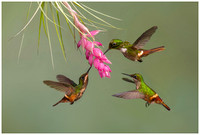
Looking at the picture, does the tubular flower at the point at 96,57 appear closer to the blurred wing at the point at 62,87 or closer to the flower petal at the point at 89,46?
the flower petal at the point at 89,46

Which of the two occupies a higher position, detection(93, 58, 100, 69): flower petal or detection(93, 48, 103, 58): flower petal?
detection(93, 48, 103, 58): flower petal

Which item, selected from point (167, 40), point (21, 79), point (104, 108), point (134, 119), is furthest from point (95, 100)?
point (167, 40)

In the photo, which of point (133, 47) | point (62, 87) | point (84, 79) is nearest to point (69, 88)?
point (62, 87)

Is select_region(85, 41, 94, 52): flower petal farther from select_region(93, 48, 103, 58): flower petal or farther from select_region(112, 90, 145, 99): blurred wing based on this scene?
select_region(112, 90, 145, 99): blurred wing

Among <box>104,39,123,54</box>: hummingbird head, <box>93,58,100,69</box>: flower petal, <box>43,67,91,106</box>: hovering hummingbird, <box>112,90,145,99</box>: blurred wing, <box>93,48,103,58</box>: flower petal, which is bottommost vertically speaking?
<box>112,90,145,99</box>: blurred wing

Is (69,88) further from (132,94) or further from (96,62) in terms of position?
(96,62)

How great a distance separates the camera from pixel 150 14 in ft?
11.7

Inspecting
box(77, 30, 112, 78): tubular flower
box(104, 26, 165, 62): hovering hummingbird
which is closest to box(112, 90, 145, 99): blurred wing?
box(104, 26, 165, 62): hovering hummingbird

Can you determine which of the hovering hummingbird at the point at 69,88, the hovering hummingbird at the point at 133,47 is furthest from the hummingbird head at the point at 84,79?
the hovering hummingbird at the point at 133,47

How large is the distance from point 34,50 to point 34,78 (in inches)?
10.1

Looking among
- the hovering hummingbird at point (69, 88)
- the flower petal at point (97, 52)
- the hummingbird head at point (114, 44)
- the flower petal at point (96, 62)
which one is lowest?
the hovering hummingbird at point (69, 88)

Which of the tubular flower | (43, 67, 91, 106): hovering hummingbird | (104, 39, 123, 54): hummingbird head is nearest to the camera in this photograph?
the tubular flower

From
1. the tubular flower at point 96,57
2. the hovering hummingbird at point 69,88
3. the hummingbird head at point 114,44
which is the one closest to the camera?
the tubular flower at point 96,57

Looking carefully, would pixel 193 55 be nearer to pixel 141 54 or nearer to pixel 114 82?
pixel 114 82
